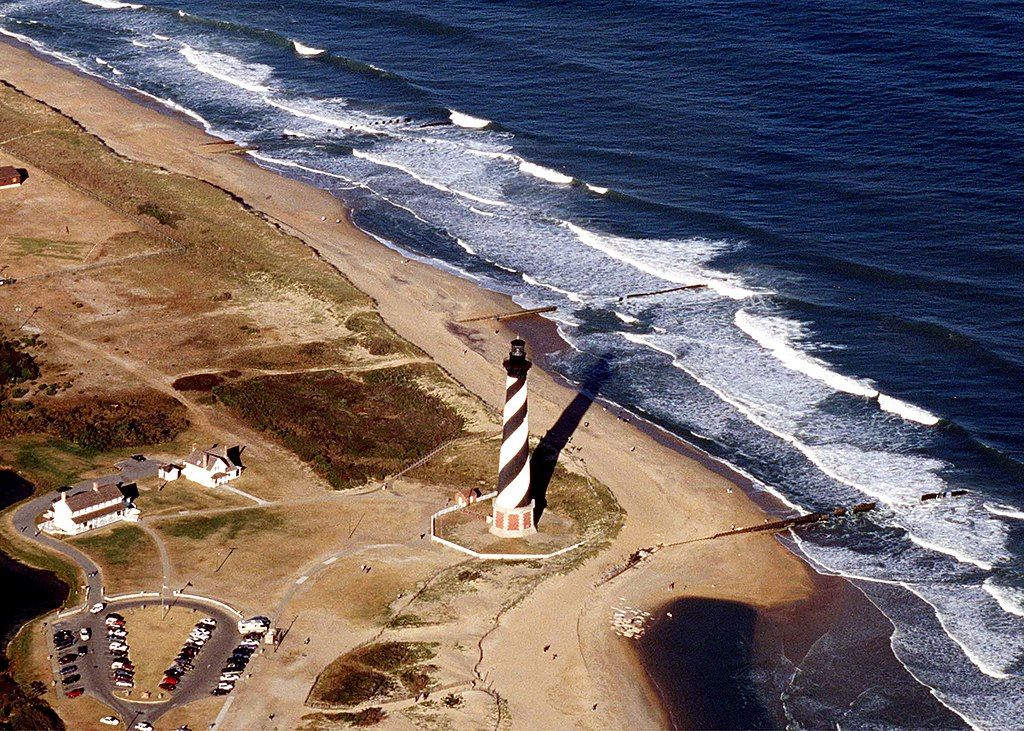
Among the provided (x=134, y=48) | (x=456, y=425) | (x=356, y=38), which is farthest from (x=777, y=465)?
(x=134, y=48)

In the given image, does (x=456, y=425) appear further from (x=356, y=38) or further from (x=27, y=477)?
(x=356, y=38)

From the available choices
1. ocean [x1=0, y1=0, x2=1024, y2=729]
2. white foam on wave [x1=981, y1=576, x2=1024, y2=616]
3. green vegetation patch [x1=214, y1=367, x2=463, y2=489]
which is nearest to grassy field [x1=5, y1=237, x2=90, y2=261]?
ocean [x1=0, y1=0, x2=1024, y2=729]

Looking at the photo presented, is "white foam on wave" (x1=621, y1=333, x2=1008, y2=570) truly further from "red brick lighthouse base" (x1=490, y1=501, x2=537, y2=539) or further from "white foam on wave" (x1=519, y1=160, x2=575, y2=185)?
"white foam on wave" (x1=519, y1=160, x2=575, y2=185)

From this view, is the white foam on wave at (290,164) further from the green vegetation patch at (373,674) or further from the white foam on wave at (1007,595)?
the white foam on wave at (1007,595)

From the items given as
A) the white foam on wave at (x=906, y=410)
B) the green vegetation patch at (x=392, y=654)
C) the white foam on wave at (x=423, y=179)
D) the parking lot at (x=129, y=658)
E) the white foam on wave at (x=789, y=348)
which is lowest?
the parking lot at (x=129, y=658)

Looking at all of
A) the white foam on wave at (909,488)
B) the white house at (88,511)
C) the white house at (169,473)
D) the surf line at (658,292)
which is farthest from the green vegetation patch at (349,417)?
the white foam on wave at (909,488)
